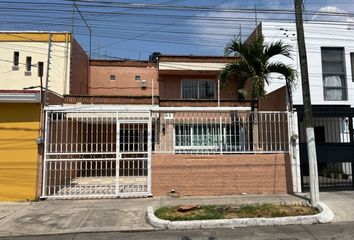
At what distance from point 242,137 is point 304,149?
208 cm

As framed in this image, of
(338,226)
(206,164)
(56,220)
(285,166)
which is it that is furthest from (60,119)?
(338,226)

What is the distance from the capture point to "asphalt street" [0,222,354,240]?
7.55 meters

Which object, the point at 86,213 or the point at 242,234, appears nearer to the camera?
the point at 242,234

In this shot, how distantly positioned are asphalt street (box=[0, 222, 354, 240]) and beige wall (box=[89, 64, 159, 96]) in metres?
17.1

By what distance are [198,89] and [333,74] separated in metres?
8.22

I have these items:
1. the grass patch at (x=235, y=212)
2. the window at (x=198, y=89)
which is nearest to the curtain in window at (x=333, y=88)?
the window at (x=198, y=89)

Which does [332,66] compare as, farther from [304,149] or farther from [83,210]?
[83,210]

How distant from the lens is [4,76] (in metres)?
21.1

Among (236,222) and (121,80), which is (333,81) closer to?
(121,80)

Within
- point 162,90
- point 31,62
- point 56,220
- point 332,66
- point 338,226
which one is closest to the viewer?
point 338,226

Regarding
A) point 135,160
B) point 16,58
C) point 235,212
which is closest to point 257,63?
point 135,160

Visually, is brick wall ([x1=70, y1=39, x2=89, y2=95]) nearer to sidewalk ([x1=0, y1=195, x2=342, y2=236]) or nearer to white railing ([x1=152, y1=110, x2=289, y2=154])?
white railing ([x1=152, y1=110, x2=289, y2=154])

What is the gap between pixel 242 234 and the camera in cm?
779

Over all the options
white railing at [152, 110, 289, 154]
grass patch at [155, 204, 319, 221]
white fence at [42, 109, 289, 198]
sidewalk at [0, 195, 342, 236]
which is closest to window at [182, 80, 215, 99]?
white fence at [42, 109, 289, 198]
